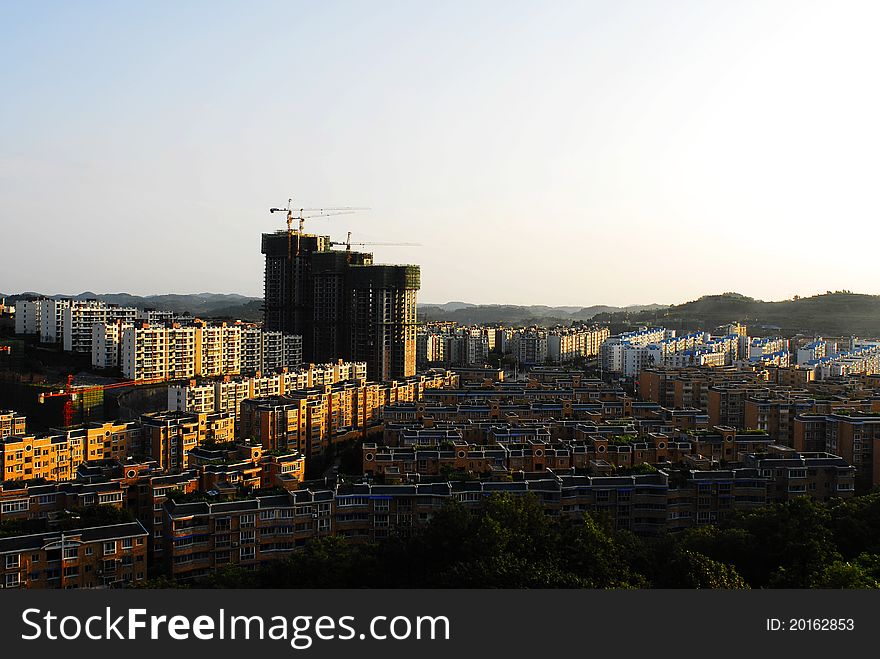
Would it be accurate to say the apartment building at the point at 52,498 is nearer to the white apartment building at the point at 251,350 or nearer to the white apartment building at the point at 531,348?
the white apartment building at the point at 251,350

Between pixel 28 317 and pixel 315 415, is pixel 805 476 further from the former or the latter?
pixel 28 317

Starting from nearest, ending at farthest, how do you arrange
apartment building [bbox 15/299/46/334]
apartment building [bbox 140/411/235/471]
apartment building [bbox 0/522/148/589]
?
apartment building [bbox 0/522/148/589], apartment building [bbox 140/411/235/471], apartment building [bbox 15/299/46/334]

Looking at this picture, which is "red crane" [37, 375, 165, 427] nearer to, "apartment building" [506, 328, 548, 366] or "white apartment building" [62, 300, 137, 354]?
"white apartment building" [62, 300, 137, 354]

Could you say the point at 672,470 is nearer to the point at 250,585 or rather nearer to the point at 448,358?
the point at 250,585

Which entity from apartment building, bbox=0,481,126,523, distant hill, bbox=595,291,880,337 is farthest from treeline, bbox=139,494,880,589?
distant hill, bbox=595,291,880,337

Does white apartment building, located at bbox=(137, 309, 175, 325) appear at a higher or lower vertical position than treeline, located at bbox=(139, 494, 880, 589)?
higher

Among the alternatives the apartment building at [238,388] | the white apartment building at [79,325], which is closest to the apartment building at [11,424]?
the apartment building at [238,388]

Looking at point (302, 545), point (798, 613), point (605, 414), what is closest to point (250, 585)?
point (302, 545)

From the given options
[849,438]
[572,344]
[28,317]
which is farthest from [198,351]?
[572,344]
